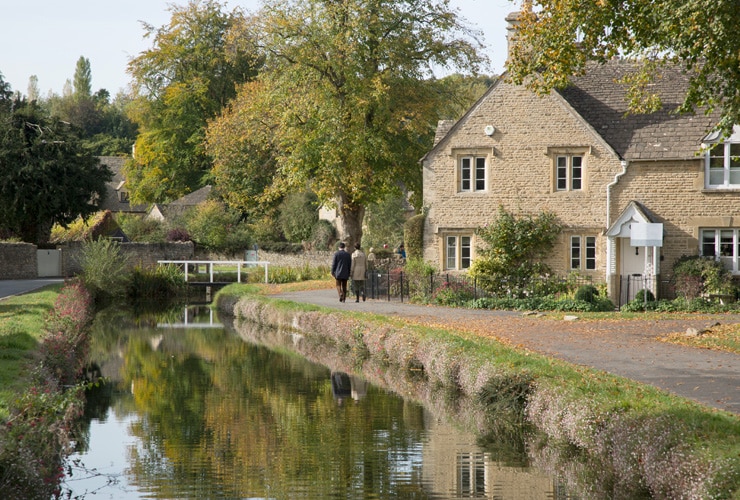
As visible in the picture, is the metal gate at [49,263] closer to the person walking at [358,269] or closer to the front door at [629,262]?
the person walking at [358,269]

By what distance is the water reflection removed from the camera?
1068 cm

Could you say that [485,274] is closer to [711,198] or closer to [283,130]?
[711,198]

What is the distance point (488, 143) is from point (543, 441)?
19988 mm

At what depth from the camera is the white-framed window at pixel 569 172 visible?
30.6 meters

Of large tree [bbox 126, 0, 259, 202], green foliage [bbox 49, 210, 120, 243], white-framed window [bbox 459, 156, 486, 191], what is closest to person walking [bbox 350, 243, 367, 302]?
white-framed window [bbox 459, 156, 486, 191]

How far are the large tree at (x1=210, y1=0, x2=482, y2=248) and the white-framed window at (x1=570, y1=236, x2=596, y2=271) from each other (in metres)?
8.11

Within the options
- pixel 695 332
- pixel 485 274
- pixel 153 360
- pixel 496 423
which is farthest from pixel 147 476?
pixel 485 274

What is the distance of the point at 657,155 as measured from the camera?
95.9ft

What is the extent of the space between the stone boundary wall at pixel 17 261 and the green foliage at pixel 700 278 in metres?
29.5

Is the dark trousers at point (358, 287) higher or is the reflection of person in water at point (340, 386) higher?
the dark trousers at point (358, 287)

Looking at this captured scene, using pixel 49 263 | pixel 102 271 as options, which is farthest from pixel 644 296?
pixel 49 263

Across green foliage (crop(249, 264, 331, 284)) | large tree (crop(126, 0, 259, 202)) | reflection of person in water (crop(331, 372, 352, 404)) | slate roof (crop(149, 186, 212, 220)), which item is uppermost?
large tree (crop(126, 0, 259, 202))

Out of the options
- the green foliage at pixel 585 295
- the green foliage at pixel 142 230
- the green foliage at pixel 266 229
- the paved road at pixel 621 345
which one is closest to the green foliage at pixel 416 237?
the paved road at pixel 621 345

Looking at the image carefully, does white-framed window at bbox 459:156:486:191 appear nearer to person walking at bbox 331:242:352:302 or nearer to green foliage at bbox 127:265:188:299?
person walking at bbox 331:242:352:302
